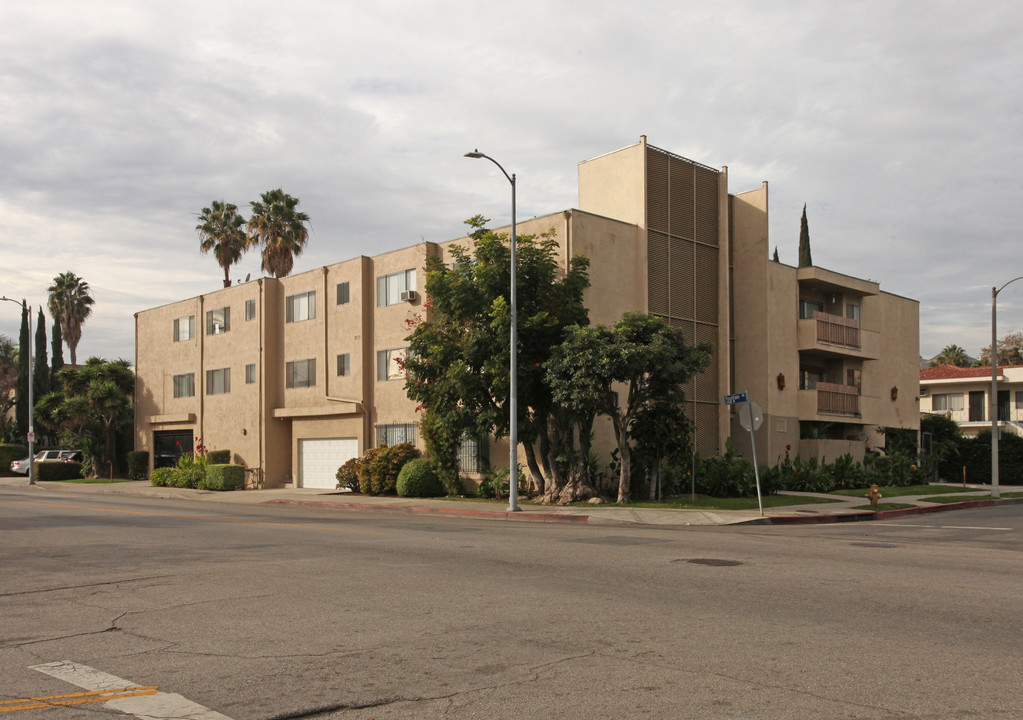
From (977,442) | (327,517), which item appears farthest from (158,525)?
(977,442)

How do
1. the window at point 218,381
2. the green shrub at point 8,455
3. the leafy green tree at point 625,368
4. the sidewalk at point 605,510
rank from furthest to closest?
the green shrub at point 8,455
the window at point 218,381
the leafy green tree at point 625,368
the sidewalk at point 605,510

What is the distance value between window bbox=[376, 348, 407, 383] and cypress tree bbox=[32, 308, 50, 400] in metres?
40.9

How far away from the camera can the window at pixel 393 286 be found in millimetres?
33750

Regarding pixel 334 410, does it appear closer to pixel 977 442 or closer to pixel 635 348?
pixel 635 348

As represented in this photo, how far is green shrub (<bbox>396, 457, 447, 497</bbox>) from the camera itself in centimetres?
3020

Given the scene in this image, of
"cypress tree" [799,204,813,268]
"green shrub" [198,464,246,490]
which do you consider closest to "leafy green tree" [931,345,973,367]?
"cypress tree" [799,204,813,268]

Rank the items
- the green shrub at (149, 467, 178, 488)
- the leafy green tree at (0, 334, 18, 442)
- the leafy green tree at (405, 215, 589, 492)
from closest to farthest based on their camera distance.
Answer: the leafy green tree at (405, 215, 589, 492) < the green shrub at (149, 467, 178, 488) < the leafy green tree at (0, 334, 18, 442)

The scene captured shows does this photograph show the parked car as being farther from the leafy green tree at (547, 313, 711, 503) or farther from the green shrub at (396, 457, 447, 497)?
the leafy green tree at (547, 313, 711, 503)

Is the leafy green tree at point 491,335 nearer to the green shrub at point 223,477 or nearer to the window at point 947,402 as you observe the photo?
the green shrub at point 223,477

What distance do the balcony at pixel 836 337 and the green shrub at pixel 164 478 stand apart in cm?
2750

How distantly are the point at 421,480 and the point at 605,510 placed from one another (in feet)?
28.8

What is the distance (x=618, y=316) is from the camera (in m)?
30.0

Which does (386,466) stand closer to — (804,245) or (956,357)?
(804,245)

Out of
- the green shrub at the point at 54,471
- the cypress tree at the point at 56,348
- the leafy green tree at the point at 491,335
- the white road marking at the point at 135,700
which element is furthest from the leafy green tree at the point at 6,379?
the white road marking at the point at 135,700
